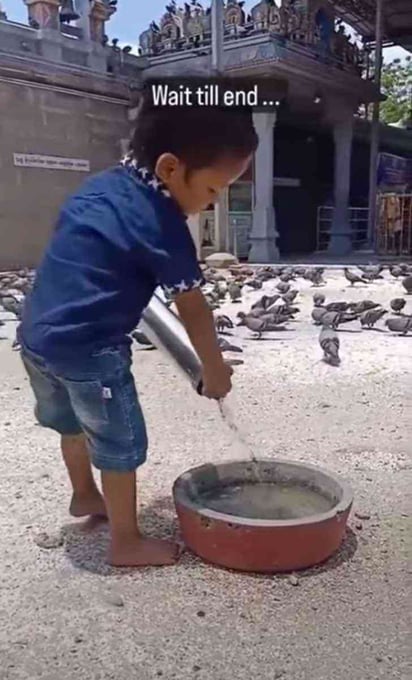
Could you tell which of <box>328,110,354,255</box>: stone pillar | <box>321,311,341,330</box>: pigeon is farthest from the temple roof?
<box>321,311,341,330</box>: pigeon

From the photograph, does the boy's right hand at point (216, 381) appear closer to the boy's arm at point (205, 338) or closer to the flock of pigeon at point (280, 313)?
the boy's arm at point (205, 338)

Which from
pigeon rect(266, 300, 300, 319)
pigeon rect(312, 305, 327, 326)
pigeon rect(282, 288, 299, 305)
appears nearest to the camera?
pigeon rect(312, 305, 327, 326)

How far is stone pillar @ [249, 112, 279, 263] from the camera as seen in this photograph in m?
13.9

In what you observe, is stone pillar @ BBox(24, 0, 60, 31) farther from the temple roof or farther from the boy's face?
the boy's face

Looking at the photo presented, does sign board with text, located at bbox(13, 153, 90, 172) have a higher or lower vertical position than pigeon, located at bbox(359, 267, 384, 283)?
higher

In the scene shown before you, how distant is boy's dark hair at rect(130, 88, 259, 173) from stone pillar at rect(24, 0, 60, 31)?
39.7 ft

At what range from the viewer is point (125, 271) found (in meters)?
1.71

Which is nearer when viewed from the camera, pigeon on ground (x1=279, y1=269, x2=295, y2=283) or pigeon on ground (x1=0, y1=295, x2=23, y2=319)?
pigeon on ground (x1=0, y1=295, x2=23, y2=319)

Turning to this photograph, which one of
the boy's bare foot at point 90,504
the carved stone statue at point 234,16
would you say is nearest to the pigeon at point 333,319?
the boy's bare foot at point 90,504

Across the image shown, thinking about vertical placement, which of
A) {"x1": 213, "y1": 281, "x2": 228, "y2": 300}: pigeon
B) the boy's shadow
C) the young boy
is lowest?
{"x1": 213, "y1": 281, "x2": 228, "y2": 300}: pigeon

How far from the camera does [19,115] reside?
40.3ft

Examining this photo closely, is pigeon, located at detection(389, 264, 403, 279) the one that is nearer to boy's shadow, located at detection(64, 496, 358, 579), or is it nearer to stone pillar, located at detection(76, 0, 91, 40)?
stone pillar, located at detection(76, 0, 91, 40)

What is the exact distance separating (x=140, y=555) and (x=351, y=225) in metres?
16.7

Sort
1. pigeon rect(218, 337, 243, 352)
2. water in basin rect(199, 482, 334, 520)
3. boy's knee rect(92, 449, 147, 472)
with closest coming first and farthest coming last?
boy's knee rect(92, 449, 147, 472) < water in basin rect(199, 482, 334, 520) < pigeon rect(218, 337, 243, 352)
